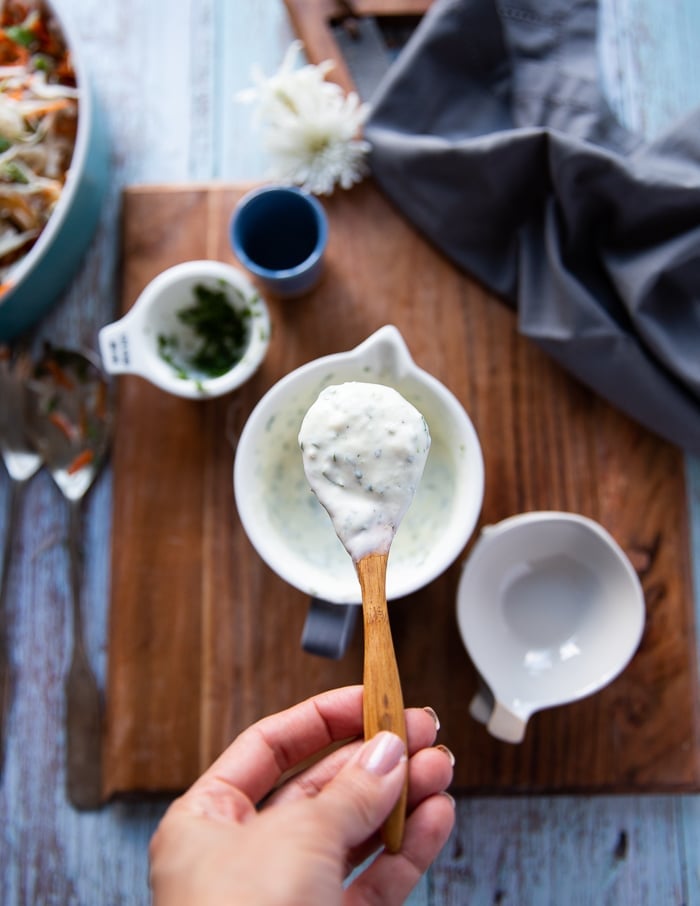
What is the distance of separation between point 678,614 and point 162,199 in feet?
3.28

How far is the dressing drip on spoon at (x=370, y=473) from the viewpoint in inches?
32.0

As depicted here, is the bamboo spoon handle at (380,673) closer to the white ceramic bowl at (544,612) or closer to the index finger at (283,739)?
the index finger at (283,739)

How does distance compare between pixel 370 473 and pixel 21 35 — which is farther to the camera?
pixel 21 35

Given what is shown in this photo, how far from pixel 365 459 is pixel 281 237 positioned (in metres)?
0.54

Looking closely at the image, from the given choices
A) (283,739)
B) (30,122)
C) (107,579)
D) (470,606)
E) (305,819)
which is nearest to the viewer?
(305,819)

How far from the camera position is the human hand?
69 cm

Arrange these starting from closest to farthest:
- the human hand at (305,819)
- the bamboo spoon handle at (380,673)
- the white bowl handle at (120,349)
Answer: the human hand at (305,819) < the bamboo spoon handle at (380,673) < the white bowl handle at (120,349)

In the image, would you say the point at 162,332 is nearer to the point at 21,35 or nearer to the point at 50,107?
the point at 50,107

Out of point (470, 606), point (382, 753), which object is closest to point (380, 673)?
point (382, 753)

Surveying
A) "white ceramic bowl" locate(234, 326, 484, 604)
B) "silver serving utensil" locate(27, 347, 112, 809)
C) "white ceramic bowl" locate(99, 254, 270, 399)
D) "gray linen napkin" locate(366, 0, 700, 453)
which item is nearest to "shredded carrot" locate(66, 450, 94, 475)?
"silver serving utensil" locate(27, 347, 112, 809)

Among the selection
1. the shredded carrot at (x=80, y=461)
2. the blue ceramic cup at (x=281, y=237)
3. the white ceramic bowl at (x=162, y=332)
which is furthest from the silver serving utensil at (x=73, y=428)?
the blue ceramic cup at (x=281, y=237)

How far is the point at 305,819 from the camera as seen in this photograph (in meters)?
0.72

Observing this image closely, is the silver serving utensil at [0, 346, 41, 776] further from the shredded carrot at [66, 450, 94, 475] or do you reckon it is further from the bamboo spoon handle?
the bamboo spoon handle

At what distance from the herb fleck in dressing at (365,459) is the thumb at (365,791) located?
192mm
